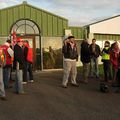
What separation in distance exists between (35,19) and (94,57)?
24.8 feet

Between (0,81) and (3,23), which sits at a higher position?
(3,23)

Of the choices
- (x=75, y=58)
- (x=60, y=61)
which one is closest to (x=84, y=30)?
(x=60, y=61)

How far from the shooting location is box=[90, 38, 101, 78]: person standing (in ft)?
59.4

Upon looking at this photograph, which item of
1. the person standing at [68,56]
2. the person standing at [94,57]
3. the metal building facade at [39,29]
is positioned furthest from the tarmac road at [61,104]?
the metal building facade at [39,29]

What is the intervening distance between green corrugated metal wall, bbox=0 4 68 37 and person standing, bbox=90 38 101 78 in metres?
7.15

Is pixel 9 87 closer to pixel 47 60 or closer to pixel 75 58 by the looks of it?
pixel 75 58

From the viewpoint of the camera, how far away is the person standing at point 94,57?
18.1m

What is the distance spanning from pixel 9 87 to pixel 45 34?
1084 centimetres

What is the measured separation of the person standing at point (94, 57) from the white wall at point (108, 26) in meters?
12.4

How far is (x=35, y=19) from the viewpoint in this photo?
24.8m

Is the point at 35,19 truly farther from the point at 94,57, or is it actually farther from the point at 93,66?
the point at 94,57

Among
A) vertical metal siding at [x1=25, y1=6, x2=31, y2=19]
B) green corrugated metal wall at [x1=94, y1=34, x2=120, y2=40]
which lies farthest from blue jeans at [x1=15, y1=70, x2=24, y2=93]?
green corrugated metal wall at [x1=94, y1=34, x2=120, y2=40]

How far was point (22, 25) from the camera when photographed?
24438 mm

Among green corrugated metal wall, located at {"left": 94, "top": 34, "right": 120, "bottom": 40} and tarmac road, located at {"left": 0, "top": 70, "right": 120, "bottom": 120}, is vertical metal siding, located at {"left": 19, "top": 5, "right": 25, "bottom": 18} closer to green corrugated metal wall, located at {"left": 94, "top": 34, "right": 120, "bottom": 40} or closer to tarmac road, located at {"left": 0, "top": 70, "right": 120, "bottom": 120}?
green corrugated metal wall, located at {"left": 94, "top": 34, "right": 120, "bottom": 40}
